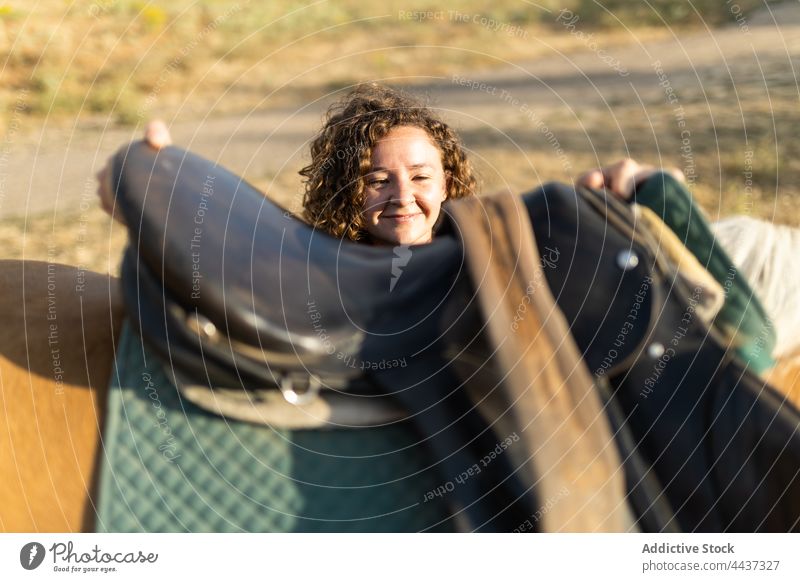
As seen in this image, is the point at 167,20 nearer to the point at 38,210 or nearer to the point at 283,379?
the point at 38,210

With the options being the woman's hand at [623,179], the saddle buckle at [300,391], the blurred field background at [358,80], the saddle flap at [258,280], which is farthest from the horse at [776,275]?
the blurred field background at [358,80]

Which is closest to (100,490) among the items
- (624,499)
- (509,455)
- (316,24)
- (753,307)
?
(509,455)

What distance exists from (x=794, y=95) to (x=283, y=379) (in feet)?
12.5

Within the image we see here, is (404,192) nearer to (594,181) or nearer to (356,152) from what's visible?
(356,152)

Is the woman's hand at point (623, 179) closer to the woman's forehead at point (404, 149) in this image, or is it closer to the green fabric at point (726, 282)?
the green fabric at point (726, 282)

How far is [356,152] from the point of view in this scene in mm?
1349

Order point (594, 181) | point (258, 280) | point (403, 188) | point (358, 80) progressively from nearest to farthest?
point (258, 280), point (594, 181), point (403, 188), point (358, 80)

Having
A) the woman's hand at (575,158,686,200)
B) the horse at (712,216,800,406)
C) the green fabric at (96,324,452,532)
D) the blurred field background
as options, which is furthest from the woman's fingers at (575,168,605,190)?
the blurred field background

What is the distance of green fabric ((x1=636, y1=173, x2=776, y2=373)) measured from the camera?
3.54 feet

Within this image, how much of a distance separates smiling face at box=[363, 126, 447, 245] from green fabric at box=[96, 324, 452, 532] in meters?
0.37

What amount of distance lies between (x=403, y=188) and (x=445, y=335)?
0.33 meters

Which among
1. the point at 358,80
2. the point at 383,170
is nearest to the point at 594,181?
the point at 383,170

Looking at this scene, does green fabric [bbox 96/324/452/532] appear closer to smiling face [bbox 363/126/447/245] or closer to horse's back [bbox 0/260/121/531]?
horse's back [bbox 0/260/121/531]
